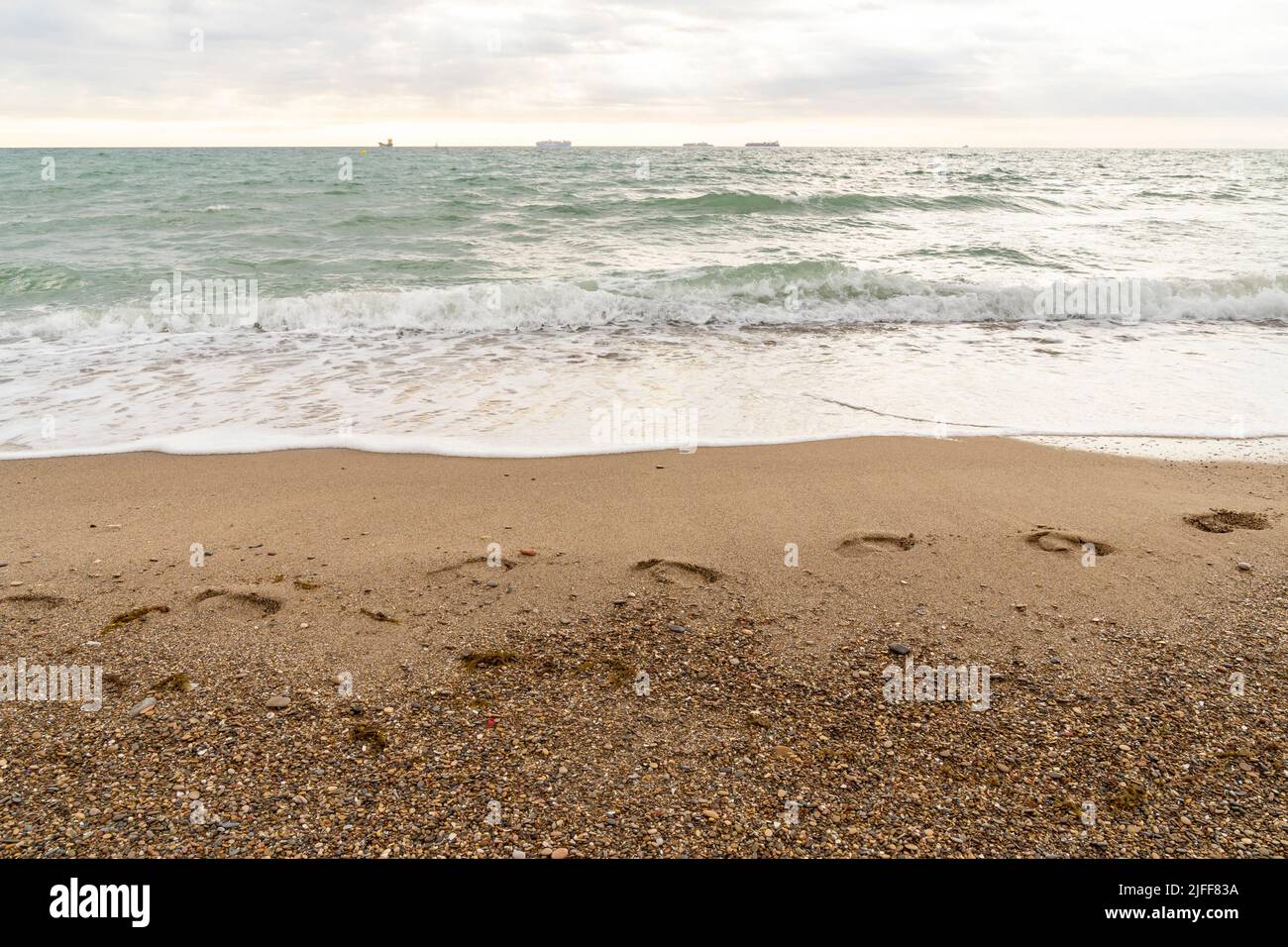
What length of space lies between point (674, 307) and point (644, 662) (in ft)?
28.1

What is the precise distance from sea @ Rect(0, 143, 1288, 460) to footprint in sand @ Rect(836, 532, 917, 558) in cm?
178

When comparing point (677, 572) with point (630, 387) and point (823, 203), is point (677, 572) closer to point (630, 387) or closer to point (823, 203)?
point (630, 387)

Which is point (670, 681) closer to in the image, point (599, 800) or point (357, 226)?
point (599, 800)

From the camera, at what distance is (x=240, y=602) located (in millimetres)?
3451

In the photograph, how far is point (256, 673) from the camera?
2.95 meters

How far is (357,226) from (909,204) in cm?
1525

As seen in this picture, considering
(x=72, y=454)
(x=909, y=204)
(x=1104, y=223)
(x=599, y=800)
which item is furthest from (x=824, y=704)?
(x=909, y=204)

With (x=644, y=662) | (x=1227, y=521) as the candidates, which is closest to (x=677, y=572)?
(x=644, y=662)

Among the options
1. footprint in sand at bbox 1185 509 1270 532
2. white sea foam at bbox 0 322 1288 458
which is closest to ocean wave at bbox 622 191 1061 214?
white sea foam at bbox 0 322 1288 458

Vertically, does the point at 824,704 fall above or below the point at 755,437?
below

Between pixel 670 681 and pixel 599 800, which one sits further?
pixel 670 681

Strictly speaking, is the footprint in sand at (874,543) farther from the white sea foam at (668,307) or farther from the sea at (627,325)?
the white sea foam at (668,307)

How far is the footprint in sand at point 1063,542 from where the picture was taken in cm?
395

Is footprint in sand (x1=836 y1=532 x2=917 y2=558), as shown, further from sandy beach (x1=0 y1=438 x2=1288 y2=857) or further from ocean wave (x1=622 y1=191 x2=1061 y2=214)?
ocean wave (x1=622 y1=191 x2=1061 y2=214)
